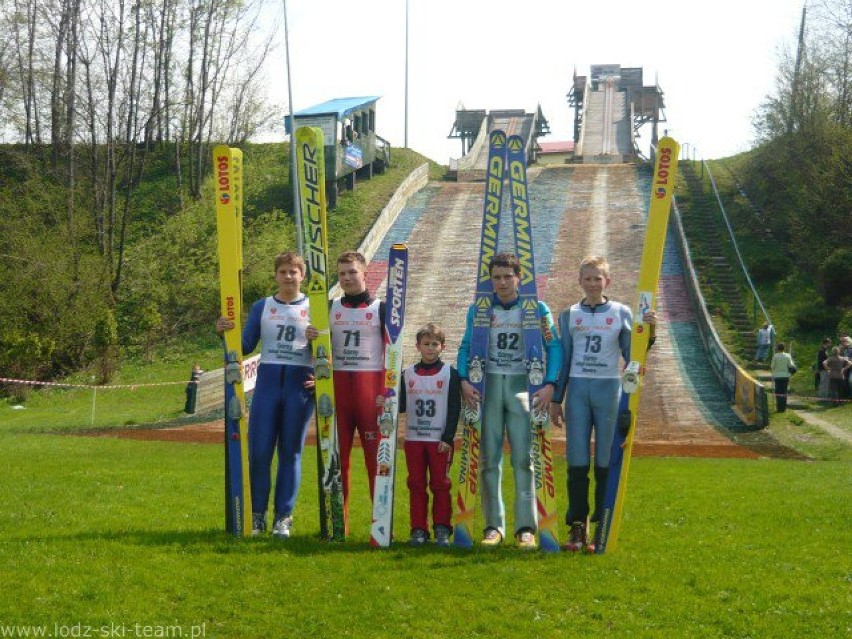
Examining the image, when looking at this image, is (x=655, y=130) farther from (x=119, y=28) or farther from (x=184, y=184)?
(x=119, y=28)

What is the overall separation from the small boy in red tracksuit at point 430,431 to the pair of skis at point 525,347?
0.14 metres

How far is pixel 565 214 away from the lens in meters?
41.0

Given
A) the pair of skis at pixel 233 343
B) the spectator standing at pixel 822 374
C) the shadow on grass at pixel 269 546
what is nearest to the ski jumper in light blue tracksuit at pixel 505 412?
the shadow on grass at pixel 269 546

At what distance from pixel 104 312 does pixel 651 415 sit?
16.3 meters

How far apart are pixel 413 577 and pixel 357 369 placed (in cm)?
205

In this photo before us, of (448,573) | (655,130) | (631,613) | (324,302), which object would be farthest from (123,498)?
(655,130)

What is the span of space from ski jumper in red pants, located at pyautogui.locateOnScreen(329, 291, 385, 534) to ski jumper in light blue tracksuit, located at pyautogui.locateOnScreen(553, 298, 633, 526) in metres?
1.50

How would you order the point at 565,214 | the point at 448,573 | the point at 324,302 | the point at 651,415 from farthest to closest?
the point at 565,214 < the point at 651,415 < the point at 324,302 < the point at 448,573

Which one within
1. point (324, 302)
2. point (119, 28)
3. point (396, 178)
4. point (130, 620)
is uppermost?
point (119, 28)

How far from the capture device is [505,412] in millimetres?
8273

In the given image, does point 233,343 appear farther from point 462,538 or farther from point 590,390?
point 590,390

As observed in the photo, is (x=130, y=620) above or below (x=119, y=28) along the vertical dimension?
below

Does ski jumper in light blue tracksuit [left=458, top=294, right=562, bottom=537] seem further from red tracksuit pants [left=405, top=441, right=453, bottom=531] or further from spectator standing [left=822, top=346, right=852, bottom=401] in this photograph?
spectator standing [left=822, top=346, right=852, bottom=401]

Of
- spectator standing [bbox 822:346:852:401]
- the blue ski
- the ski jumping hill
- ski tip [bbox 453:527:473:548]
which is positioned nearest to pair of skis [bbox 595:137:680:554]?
the blue ski
